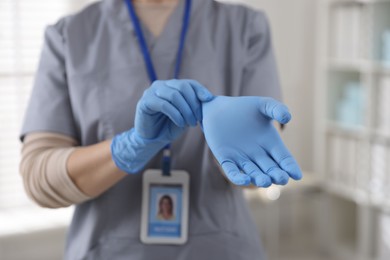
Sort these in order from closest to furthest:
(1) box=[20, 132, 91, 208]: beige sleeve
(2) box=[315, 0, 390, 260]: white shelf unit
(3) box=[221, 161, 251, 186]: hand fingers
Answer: (3) box=[221, 161, 251, 186]: hand fingers < (1) box=[20, 132, 91, 208]: beige sleeve < (2) box=[315, 0, 390, 260]: white shelf unit

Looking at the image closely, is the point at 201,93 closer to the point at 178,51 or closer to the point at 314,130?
the point at 178,51

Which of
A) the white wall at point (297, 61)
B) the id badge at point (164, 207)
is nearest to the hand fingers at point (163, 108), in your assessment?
the id badge at point (164, 207)

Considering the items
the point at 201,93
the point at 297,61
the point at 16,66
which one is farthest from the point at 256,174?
the point at 297,61

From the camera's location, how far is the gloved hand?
1.04 m

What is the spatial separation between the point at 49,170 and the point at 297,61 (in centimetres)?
268

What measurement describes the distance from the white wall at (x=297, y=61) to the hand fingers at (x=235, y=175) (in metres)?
2.63

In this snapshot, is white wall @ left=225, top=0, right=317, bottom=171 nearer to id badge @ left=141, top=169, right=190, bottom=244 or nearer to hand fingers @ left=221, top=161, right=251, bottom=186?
id badge @ left=141, top=169, right=190, bottom=244

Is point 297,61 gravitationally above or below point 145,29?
below

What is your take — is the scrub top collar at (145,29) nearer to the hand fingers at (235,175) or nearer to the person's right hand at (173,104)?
the person's right hand at (173,104)

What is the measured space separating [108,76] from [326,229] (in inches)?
101

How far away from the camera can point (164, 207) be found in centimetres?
128

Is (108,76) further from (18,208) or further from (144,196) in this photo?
(18,208)

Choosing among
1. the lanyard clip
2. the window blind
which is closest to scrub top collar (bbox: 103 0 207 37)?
the lanyard clip

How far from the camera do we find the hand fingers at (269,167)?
36.6 inches
